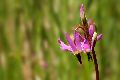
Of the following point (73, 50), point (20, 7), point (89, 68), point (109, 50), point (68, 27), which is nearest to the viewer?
point (73, 50)

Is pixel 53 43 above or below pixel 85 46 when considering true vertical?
above

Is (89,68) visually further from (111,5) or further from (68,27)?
(111,5)

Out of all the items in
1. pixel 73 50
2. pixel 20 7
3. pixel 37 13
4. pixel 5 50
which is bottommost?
pixel 73 50

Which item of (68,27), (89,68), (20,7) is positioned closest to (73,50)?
(89,68)

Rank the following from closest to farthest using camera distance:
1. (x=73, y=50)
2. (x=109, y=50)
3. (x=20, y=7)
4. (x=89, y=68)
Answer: (x=73, y=50)
(x=89, y=68)
(x=109, y=50)
(x=20, y=7)

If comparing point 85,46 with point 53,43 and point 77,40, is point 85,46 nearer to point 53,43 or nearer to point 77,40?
point 77,40

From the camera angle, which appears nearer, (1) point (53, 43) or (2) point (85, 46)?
(2) point (85, 46)

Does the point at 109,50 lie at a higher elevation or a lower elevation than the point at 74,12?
lower

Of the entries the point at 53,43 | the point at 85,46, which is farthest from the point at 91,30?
the point at 53,43
